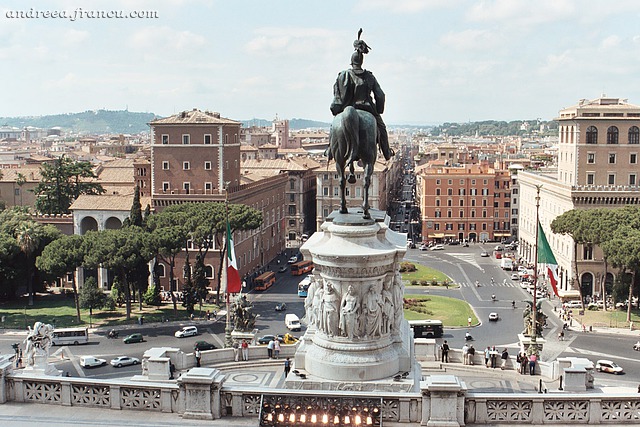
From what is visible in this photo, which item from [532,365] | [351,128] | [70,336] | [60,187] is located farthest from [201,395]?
[60,187]

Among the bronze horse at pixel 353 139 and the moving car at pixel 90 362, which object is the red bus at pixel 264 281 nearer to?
the moving car at pixel 90 362

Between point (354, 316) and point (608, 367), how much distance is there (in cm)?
3125

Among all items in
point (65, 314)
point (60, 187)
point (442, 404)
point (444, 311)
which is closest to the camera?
point (442, 404)

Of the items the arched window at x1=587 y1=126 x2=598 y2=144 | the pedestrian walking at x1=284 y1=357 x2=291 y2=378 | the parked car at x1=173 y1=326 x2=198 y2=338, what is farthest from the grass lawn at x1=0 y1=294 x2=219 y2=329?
the arched window at x1=587 y1=126 x2=598 y2=144

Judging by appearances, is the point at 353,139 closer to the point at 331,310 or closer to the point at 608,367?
the point at 331,310

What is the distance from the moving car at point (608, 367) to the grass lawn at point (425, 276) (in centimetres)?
2937

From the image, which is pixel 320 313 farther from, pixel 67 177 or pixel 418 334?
pixel 67 177

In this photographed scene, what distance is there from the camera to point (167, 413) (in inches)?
577

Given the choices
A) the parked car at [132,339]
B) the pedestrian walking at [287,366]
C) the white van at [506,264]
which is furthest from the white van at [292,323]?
the white van at [506,264]

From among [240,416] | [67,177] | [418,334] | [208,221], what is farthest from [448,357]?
[67,177]

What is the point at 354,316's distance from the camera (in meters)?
15.4

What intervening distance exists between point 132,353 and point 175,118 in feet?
104

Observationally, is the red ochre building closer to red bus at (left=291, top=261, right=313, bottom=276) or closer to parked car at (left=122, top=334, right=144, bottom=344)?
red bus at (left=291, top=261, right=313, bottom=276)

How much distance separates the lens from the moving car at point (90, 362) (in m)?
41.7
